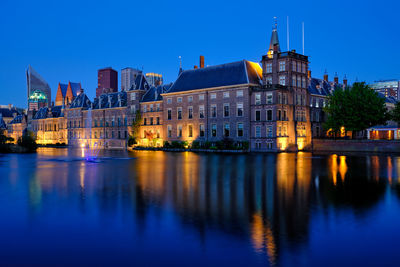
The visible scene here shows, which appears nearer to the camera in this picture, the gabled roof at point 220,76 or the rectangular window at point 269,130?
the rectangular window at point 269,130

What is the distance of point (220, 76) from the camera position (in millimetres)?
72812

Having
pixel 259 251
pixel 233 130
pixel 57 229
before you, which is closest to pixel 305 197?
pixel 259 251

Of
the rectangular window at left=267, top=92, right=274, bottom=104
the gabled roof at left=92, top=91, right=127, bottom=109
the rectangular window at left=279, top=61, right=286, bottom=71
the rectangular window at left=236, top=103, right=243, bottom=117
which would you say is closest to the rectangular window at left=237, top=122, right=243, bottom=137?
the rectangular window at left=236, top=103, right=243, bottom=117

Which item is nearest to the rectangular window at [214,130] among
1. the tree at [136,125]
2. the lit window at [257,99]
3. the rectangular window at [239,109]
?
the rectangular window at [239,109]

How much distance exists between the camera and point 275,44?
230 ft

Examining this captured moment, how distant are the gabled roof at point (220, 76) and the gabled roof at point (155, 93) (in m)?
5.62

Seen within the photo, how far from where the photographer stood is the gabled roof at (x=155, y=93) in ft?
283

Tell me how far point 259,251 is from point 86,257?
4.74 m

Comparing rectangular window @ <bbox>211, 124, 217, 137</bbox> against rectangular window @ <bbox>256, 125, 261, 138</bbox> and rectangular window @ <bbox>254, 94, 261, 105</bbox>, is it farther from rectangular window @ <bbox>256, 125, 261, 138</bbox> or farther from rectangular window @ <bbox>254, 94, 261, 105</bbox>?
rectangular window @ <bbox>254, 94, 261, 105</bbox>

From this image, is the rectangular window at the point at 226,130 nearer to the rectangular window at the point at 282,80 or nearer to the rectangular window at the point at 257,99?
the rectangular window at the point at 257,99

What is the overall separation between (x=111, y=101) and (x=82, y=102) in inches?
541

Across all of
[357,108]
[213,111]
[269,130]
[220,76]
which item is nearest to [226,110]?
[213,111]

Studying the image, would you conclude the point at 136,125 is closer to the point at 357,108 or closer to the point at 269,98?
the point at 269,98

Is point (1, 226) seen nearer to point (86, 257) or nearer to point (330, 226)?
point (86, 257)
